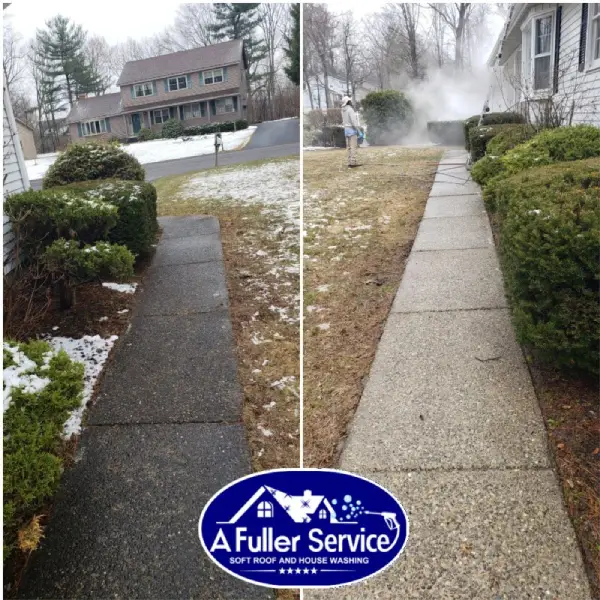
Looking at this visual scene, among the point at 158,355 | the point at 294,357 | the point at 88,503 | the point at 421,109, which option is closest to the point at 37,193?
the point at 158,355

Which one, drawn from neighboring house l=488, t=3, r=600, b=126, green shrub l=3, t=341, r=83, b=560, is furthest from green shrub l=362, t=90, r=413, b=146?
green shrub l=3, t=341, r=83, b=560

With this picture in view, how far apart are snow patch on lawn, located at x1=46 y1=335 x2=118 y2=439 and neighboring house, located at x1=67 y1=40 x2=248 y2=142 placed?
968mm

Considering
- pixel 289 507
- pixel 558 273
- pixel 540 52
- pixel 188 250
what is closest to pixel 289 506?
pixel 289 507

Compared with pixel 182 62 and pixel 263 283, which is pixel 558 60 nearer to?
pixel 263 283

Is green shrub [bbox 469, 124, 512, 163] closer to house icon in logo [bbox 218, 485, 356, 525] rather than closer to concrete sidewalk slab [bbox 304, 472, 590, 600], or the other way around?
concrete sidewalk slab [bbox 304, 472, 590, 600]

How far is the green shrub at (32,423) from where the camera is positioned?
1286mm

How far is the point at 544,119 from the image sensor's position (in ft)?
17.8

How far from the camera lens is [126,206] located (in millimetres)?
3801

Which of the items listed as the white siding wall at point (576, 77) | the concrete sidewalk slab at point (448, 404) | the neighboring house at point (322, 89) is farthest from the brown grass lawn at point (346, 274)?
the white siding wall at point (576, 77)

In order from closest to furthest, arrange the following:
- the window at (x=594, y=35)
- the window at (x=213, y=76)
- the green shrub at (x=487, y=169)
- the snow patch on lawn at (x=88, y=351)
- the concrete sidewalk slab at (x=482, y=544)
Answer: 1. the concrete sidewalk slab at (x=482, y=544)
2. the window at (x=213, y=76)
3. the snow patch on lawn at (x=88, y=351)
4. the green shrub at (x=487, y=169)
5. the window at (x=594, y=35)

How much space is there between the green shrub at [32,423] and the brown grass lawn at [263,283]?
1.92ft

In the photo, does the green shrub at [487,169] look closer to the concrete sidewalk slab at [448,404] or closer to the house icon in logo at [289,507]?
the concrete sidewalk slab at [448,404]

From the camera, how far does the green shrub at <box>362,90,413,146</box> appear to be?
11139mm

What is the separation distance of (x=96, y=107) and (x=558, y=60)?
6497 millimetres
